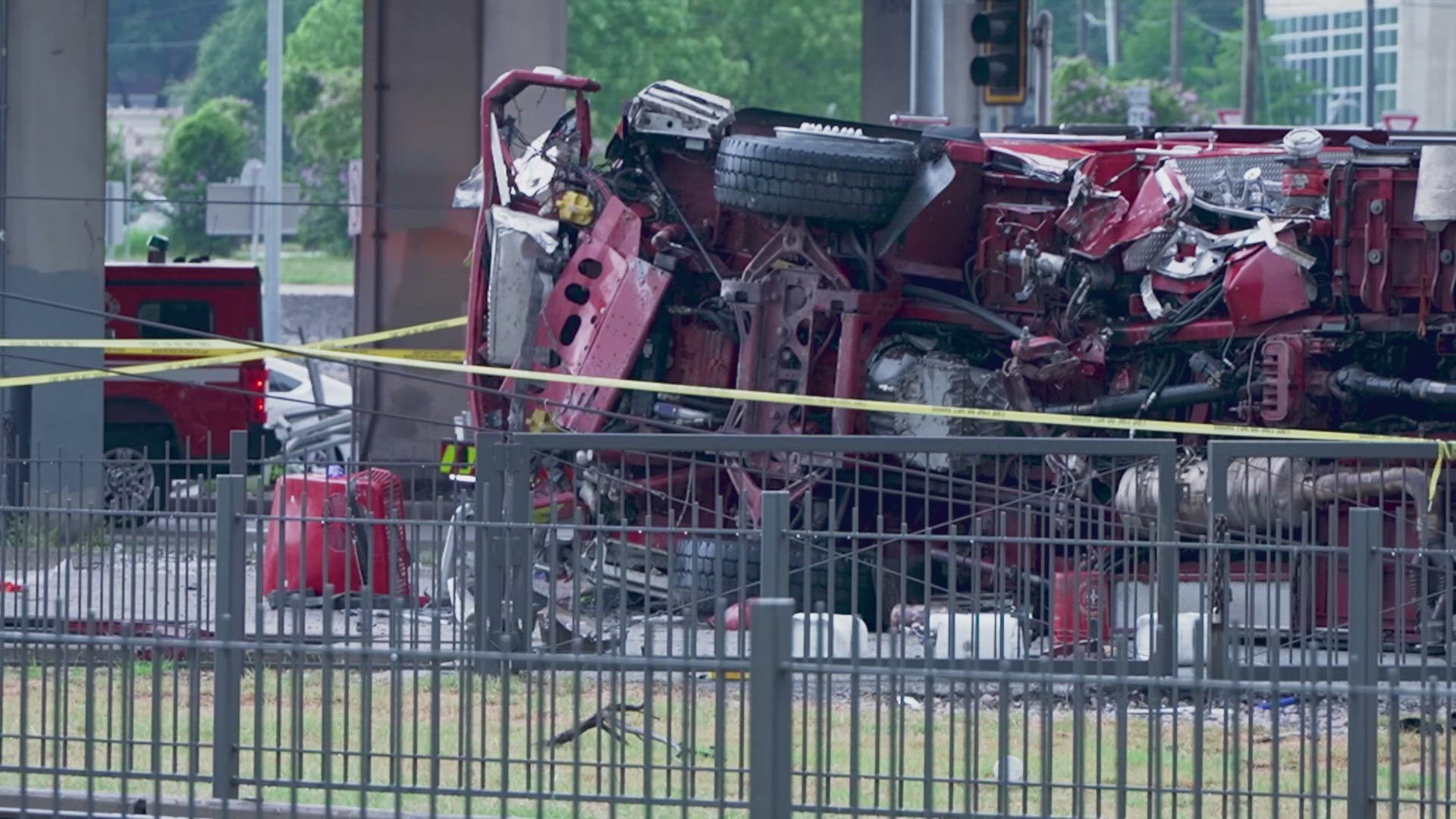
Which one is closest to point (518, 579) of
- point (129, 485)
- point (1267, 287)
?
point (1267, 287)

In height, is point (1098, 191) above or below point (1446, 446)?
above

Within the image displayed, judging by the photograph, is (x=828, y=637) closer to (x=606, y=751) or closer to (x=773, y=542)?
(x=773, y=542)

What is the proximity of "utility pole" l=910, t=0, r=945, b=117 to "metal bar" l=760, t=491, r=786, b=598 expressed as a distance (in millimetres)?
11756

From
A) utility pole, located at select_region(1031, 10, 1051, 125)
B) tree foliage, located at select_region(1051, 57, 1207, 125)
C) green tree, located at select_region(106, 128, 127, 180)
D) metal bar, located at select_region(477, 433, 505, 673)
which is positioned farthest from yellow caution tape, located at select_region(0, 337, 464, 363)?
green tree, located at select_region(106, 128, 127, 180)

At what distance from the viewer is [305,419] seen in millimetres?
23938

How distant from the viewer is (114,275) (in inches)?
811

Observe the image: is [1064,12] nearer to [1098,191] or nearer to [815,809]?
[1098,191]

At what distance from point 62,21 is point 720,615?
13.1 meters

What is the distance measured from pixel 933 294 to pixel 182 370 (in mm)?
9345

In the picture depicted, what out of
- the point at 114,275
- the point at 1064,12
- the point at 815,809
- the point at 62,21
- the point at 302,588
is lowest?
the point at 815,809

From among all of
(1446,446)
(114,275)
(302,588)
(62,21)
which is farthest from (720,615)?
(114,275)

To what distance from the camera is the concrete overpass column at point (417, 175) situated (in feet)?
71.1

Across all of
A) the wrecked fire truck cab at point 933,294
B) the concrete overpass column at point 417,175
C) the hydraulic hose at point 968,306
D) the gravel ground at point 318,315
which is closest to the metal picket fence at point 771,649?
the wrecked fire truck cab at point 933,294

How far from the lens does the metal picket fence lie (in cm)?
609
